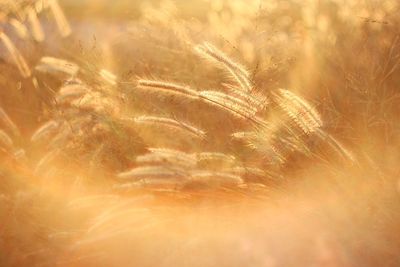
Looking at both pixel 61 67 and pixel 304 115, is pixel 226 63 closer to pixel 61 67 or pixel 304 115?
pixel 304 115

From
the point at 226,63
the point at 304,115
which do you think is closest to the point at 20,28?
the point at 226,63

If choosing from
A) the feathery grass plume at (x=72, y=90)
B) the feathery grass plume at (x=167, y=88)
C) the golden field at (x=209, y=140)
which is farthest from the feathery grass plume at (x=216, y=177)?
the feathery grass plume at (x=72, y=90)

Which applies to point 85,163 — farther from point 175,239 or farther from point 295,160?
point 295,160

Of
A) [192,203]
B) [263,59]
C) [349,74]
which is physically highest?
[263,59]

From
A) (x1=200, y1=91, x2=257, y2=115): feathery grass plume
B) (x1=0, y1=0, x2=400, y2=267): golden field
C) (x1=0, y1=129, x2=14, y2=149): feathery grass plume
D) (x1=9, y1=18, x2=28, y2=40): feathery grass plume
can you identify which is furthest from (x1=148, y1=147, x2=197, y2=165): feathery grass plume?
(x1=9, y1=18, x2=28, y2=40): feathery grass plume

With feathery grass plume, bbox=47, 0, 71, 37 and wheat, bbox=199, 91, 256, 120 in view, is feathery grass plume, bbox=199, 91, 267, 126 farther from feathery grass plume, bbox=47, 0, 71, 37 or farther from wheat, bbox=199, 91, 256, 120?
feathery grass plume, bbox=47, 0, 71, 37

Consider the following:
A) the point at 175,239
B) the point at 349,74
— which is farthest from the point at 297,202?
the point at 349,74

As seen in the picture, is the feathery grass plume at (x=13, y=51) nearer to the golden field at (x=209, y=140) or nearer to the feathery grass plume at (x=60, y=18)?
the golden field at (x=209, y=140)
